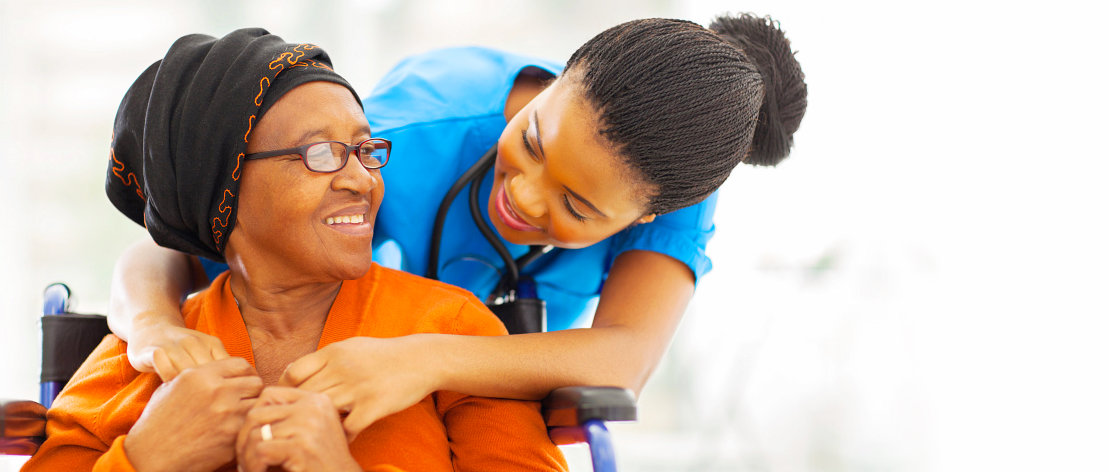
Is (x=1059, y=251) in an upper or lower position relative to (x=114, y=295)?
upper

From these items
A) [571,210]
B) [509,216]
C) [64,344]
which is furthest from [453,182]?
[64,344]

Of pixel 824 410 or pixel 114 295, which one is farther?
pixel 824 410

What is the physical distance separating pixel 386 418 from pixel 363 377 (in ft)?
0.49

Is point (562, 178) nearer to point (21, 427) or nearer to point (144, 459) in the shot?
point (144, 459)

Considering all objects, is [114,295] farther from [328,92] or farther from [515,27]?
[515,27]

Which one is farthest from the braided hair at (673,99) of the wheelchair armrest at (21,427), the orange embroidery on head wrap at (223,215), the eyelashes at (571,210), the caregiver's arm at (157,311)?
the wheelchair armrest at (21,427)

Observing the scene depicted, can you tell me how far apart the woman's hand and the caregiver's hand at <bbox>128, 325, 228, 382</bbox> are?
0.13m

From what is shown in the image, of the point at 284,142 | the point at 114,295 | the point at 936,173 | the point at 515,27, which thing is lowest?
the point at 114,295

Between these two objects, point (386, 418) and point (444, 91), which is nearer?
point (386, 418)

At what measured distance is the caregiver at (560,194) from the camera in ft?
3.65

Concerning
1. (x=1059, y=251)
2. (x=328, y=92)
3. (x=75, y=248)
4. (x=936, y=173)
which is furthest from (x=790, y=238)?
(x=75, y=248)

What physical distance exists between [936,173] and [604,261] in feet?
5.94

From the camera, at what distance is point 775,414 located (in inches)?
126

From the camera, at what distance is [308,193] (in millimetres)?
1149
